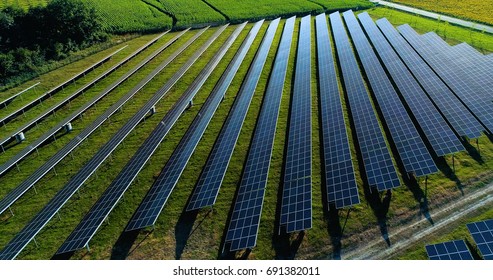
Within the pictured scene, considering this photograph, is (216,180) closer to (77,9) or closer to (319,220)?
(319,220)

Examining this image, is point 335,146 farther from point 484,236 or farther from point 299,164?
point 484,236

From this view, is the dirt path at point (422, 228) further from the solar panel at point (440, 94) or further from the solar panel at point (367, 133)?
the solar panel at point (440, 94)

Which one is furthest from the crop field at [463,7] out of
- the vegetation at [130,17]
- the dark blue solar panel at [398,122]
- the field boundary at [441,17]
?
the vegetation at [130,17]

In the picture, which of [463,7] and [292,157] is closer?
[292,157]

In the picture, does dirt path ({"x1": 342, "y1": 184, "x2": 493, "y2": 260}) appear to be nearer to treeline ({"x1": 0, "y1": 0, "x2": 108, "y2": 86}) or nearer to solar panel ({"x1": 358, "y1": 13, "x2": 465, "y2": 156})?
solar panel ({"x1": 358, "y1": 13, "x2": 465, "y2": 156})

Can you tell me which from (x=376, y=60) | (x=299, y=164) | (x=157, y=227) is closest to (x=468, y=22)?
(x=376, y=60)

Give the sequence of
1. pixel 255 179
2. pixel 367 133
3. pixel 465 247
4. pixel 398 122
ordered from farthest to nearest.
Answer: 1. pixel 398 122
2. pixel 367 133
3. pixel 255 179
4. pixel 465 247

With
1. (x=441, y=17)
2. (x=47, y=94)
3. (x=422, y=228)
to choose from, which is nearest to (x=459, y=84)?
(x=422, y=228)

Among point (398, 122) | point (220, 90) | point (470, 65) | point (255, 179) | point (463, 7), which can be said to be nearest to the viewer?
point (255, 179)
